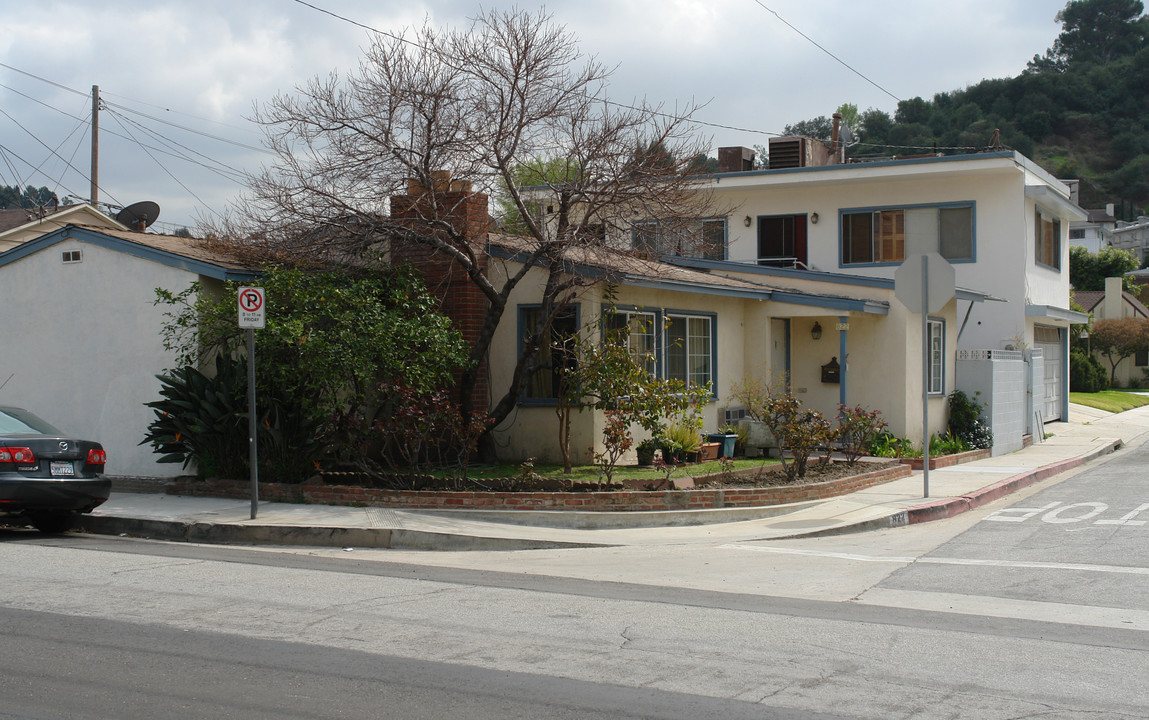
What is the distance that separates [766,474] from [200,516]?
24.9 ft

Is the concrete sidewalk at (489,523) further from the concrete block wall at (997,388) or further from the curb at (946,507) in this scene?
the concrete block wall at (997,388)

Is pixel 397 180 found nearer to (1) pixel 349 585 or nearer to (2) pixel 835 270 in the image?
(1) pixel 349 585

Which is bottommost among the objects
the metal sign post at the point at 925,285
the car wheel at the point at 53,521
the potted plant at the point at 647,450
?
the car wheel at the point at 53,521

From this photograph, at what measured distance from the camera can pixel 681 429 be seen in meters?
15.9

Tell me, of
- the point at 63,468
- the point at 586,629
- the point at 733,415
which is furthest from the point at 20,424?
the point at 733,415

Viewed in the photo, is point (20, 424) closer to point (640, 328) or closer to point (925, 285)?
point (640, 328)

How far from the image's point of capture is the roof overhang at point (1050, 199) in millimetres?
24062

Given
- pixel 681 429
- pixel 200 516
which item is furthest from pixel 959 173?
pixel 200 516

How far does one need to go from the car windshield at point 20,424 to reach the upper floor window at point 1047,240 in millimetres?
22218

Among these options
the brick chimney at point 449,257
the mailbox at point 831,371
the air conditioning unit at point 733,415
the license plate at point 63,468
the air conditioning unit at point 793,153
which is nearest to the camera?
the license plate at point 63,468

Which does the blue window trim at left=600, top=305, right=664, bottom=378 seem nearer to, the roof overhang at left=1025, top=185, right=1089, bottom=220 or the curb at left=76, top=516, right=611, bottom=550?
the curb at left=76, top=516, right=611, bottom=550

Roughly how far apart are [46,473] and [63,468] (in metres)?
0.20

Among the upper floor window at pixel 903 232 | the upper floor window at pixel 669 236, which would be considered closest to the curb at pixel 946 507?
the upper floor window at pixel 669 236

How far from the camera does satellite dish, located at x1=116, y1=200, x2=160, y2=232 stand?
22.2 metres
